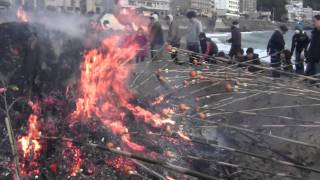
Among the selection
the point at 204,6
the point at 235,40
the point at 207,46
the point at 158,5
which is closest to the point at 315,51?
the point at 235,40

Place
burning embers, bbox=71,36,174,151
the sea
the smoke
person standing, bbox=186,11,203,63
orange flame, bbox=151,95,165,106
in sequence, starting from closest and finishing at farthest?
burning embers, bbox=71,36,174,151 → the smoke → orange flame, bbox=151,95,165,106 → person standing, bbox=186,11,203,63 → the sea

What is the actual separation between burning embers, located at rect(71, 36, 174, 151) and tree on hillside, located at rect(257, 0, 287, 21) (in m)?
117

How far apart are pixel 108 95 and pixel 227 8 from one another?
11909cm

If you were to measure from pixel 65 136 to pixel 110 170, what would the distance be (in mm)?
716

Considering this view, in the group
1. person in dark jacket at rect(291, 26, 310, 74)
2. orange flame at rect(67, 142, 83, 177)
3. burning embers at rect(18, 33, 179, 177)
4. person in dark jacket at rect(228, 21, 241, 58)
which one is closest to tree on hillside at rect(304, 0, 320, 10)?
person in dark jacket at rect(228, 21, 241, 58)

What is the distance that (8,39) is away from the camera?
275 inches

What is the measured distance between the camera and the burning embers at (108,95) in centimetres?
660

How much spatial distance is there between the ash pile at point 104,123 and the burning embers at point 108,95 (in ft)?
0.05

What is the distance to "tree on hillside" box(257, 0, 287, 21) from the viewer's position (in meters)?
123

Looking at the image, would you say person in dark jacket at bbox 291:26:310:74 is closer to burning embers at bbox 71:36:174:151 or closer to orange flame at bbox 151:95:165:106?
orange flame at bbox 151:95:165:106

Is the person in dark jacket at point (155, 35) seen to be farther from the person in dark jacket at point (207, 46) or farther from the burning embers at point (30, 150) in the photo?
the burning embers at point (30, 150)

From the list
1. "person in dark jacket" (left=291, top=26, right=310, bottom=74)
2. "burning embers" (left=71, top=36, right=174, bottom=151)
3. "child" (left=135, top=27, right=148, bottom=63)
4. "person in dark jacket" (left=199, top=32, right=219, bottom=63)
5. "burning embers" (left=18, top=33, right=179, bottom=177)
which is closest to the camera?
"burning embers" (left=18, top=33, right=179, bottom=177)

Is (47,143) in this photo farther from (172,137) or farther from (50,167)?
(172,137)

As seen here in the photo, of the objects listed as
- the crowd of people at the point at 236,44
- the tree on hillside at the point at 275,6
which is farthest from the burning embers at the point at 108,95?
the tree on hillside at the point at 275,6
